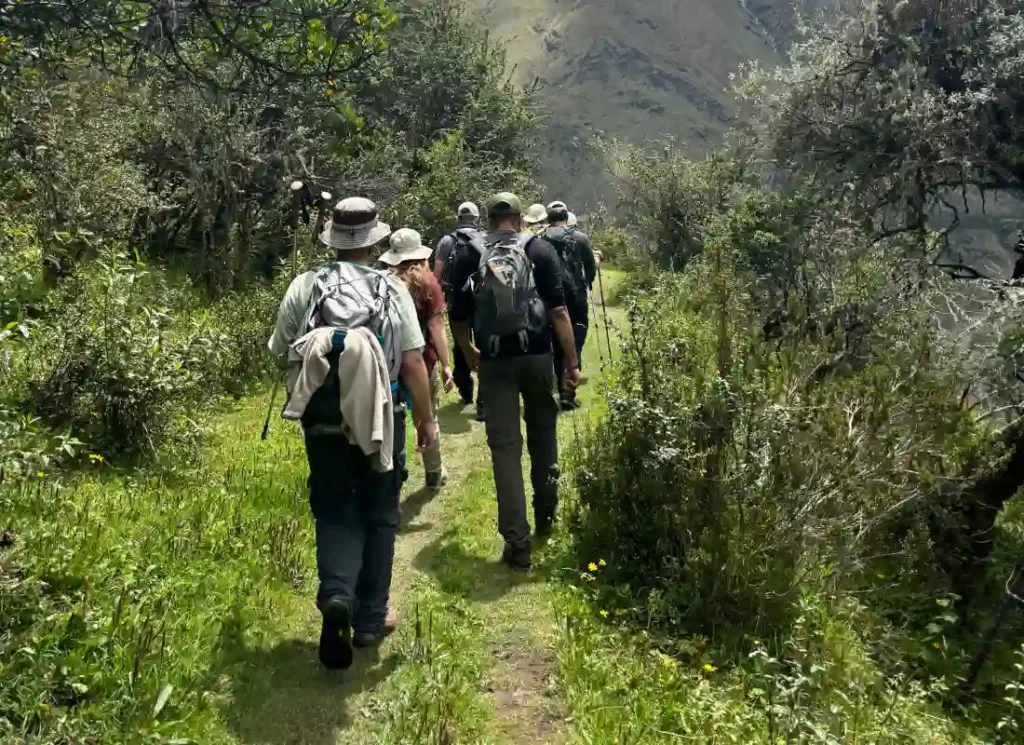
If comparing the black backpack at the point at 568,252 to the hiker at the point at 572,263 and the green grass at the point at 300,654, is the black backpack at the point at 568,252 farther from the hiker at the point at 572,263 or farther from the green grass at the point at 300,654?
the green grass at the point at 300,654

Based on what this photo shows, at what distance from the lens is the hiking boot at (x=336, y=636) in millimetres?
3670

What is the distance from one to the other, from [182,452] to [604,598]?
12.0ft

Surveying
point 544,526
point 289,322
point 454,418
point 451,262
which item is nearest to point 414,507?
point 544,526

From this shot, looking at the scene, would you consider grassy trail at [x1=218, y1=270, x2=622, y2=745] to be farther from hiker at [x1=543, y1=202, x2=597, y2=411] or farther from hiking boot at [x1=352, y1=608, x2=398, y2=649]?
hiker at [x1=543, y1=202, x2=597, y2=411]

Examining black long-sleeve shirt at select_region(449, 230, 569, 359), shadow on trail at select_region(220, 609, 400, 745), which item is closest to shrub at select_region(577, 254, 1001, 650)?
black long-sleeve shirt at select_region(449, 230, 569, 359)

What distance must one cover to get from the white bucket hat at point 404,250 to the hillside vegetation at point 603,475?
101 cm

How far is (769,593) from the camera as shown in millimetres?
4332

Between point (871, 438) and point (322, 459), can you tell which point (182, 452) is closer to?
point (322, 459)

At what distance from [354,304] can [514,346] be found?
1.43 meters

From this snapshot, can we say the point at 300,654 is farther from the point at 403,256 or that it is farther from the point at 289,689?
the point at 403,256

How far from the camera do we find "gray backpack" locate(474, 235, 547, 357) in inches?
193

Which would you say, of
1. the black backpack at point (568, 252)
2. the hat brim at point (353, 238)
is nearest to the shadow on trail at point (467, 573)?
the hat brim at point (353, 238)

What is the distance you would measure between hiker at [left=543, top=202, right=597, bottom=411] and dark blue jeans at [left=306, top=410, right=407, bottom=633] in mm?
4127

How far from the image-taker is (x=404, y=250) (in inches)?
251
